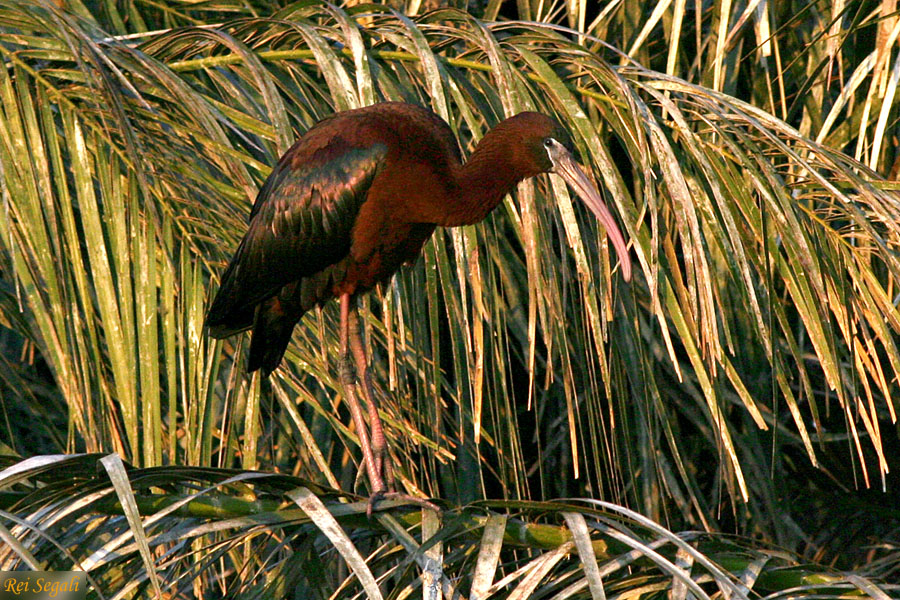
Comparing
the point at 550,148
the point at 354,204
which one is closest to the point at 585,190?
the point at 550,148

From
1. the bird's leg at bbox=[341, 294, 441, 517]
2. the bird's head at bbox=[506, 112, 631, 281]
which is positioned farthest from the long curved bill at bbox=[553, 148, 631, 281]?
the bird's leg at bbox=[341, 294, 441, 517]

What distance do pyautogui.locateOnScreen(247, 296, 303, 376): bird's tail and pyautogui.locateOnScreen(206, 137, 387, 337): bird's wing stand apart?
4cm

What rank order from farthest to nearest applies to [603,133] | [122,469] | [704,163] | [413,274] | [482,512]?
[603,133] < [413,274] < [704,163] < [482,512] < [122,469]

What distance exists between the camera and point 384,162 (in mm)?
2701

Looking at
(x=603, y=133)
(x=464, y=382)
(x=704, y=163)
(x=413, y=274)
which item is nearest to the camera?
(x=704, y=163)

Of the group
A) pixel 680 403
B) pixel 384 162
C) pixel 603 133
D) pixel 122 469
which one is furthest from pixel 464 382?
pixel 680 403

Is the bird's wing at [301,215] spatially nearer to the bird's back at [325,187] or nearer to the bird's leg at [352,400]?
the bird's back at [325,187]

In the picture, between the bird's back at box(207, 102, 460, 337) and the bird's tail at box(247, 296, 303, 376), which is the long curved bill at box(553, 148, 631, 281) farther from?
the bird's tail at box(247, 296, 303, 376)

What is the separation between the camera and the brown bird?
2521mm

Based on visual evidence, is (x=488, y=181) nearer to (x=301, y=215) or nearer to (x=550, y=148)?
(x=550, y=148)

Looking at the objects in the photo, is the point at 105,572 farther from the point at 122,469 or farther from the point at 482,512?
the point at 482,512

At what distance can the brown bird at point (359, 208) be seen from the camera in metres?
2.52

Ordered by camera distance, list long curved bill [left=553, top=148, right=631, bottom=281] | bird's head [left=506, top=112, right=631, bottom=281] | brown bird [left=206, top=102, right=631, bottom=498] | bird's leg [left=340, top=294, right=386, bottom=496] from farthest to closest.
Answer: bird's leg [left=340, top=294, right=386, bottom=496] → brown bird [left=206, top=102, right=631, bottom=498] → bird's head [left=506, top=112, right=631, bottom=281] → long curved bill [left=553, top=148, right=631, bottom=281]

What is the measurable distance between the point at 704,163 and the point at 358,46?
0.68 m
